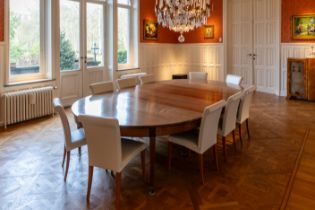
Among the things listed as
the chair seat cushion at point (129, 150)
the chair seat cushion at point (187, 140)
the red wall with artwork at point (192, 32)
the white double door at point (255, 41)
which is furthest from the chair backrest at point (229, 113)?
the red wall with artwork at point (192, 32)

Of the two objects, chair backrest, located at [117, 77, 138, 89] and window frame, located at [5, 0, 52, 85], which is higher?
window frame, located at [5, 0, 52, 85]

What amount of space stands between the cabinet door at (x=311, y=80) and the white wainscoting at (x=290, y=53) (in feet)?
1.73

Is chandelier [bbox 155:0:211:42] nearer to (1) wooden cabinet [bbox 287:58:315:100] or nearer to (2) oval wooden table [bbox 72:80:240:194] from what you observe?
(2) oval wooden table [bbox 72:80:240:194]

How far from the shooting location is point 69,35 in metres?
6.80

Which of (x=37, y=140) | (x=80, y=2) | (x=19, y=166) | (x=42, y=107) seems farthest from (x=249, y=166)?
(x=80, y=2)

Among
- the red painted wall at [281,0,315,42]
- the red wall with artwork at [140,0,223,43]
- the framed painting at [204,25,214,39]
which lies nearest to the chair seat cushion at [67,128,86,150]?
the red wall with artwork at [140,0,223,43]

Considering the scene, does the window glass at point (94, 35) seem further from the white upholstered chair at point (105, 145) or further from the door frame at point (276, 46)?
the white upholstered chair at point (105, 145)

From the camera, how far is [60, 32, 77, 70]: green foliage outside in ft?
21.8

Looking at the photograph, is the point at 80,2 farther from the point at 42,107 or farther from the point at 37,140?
the point at 37,140

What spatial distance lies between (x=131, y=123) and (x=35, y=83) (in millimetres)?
3841

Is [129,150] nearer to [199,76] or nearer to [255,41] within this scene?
[199,76]

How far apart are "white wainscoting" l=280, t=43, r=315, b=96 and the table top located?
4100 mm

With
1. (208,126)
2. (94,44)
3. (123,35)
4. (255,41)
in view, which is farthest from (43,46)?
(255,41)

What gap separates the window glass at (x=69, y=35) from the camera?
261 inches
